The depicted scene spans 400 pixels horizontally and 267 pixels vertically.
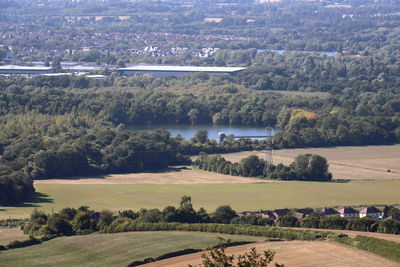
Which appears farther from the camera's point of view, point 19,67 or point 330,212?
point 19,67

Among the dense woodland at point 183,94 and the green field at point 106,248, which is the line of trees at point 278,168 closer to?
the dense woodland at point 183,94

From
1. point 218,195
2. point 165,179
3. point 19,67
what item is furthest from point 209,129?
point 19,67

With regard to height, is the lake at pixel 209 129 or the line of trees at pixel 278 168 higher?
the lake at pixel 209 129

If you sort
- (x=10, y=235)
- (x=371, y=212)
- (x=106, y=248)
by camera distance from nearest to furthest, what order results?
1. (x=106, y=248)
2. (x=10, y=235)
3. (x=371, y=212)

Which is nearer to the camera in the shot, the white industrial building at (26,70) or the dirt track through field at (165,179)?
the dirt track through field at (165,179)

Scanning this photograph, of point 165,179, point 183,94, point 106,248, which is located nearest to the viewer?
point 106,248

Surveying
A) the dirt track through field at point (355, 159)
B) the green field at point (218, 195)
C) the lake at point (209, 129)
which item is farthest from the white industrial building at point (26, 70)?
the green field at point (218, 195)

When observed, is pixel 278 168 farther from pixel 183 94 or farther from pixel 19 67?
pixel 19 67
